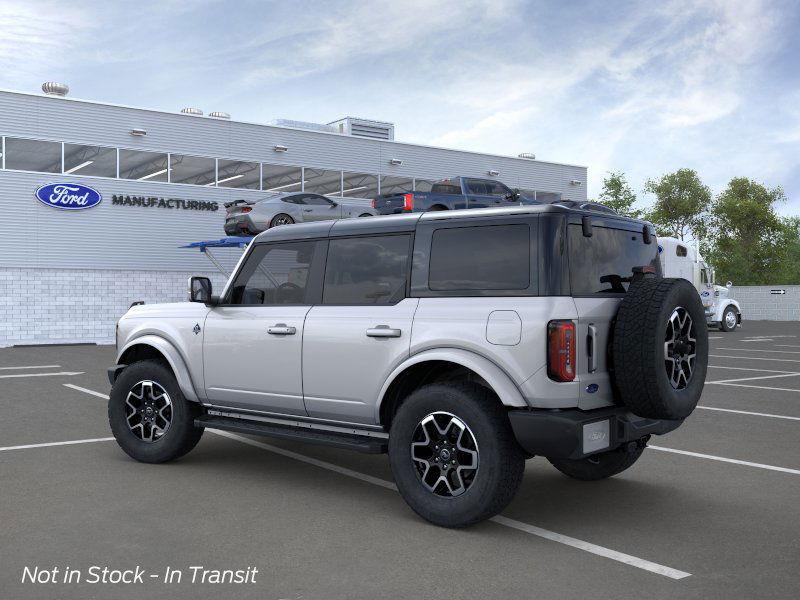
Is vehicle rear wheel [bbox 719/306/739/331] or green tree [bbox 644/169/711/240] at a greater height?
green tree [bbox 644/169/711/240]

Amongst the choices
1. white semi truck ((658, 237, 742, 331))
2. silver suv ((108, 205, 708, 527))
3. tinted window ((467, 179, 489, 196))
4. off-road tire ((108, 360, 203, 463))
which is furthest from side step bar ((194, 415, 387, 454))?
white semi truck ((658, 237, 742, 331))

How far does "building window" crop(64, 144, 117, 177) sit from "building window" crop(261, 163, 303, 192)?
5.54 m

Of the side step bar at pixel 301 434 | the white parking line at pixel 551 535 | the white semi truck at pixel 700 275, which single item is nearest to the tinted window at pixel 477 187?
the white semi truck at pixel 700 275

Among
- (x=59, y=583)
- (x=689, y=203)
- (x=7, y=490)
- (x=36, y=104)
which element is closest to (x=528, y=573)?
(x=59, y=583)

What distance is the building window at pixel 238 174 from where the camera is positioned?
30.0m

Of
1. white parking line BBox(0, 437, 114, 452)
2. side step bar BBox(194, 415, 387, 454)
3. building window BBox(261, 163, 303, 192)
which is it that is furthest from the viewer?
building window BBox(261, 163, 303, 192)

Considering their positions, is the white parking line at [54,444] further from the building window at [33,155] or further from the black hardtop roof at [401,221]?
the building window at [33,155]

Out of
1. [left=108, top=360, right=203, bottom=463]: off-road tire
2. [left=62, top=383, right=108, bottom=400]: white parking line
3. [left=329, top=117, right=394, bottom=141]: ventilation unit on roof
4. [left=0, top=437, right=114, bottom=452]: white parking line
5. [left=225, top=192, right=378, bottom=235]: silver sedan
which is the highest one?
[left=329, top=117, right=394, bottom=141]: ventilation unit on roof

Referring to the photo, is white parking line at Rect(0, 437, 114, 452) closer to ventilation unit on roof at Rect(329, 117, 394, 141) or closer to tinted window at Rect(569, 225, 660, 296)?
tinted window at Rect(569, 225, 660, 296)

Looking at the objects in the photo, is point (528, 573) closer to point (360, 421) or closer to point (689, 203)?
point (360, 421)

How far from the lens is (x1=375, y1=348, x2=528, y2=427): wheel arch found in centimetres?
489

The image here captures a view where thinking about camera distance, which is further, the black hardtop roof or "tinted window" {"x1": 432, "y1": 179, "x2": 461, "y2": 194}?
"tinted window" {"x1": 432, "y1": 179, "x2": 461, "y2": 194}

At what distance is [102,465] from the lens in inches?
272

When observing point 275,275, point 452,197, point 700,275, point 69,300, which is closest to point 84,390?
point 275,275
